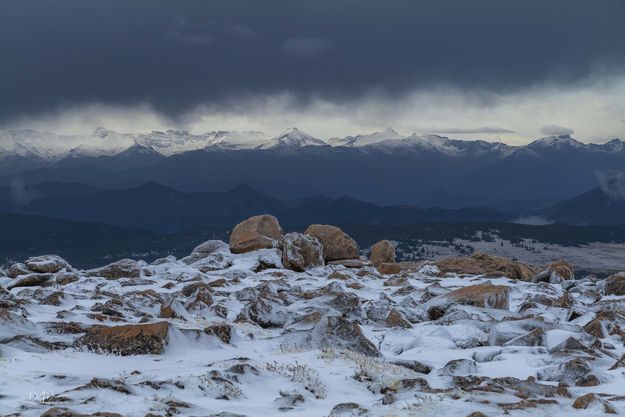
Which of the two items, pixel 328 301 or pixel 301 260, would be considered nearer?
pixel 328 301

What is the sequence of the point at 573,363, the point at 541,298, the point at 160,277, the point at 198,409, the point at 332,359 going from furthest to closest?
1. the point at 160,277
2. the point at 541,298
3. the point at 332,359
4. the point at 573,363
5. the point at 198,409

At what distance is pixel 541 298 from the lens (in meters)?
31.6

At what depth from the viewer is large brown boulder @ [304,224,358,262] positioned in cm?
5922

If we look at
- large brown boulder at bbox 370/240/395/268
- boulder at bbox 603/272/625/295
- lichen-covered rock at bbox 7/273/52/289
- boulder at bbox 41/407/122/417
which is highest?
boulder at bbox 41/407/122/417

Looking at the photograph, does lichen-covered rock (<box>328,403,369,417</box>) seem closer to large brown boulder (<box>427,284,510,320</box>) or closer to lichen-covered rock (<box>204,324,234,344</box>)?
lichen-covered rock (<box>204,324,234,344</box>)

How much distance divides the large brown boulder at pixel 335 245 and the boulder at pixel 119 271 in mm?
22271

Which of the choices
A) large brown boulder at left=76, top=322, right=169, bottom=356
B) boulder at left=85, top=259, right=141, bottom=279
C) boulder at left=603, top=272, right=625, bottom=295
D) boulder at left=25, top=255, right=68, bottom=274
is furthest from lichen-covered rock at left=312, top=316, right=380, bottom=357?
boulder at left=25, top=255, right=68, bottom=274

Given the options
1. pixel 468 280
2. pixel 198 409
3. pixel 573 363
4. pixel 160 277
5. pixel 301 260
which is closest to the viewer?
pixel 198 409

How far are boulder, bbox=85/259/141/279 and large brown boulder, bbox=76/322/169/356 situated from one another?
24.4m

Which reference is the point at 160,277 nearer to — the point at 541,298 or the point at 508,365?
the point at 541,298

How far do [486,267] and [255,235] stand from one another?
23646 millimetres

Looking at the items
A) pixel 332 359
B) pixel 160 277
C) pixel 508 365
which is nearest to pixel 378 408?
pixel 332 359

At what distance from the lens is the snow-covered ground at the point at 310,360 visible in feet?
38.9

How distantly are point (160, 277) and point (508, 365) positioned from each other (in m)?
29.1
